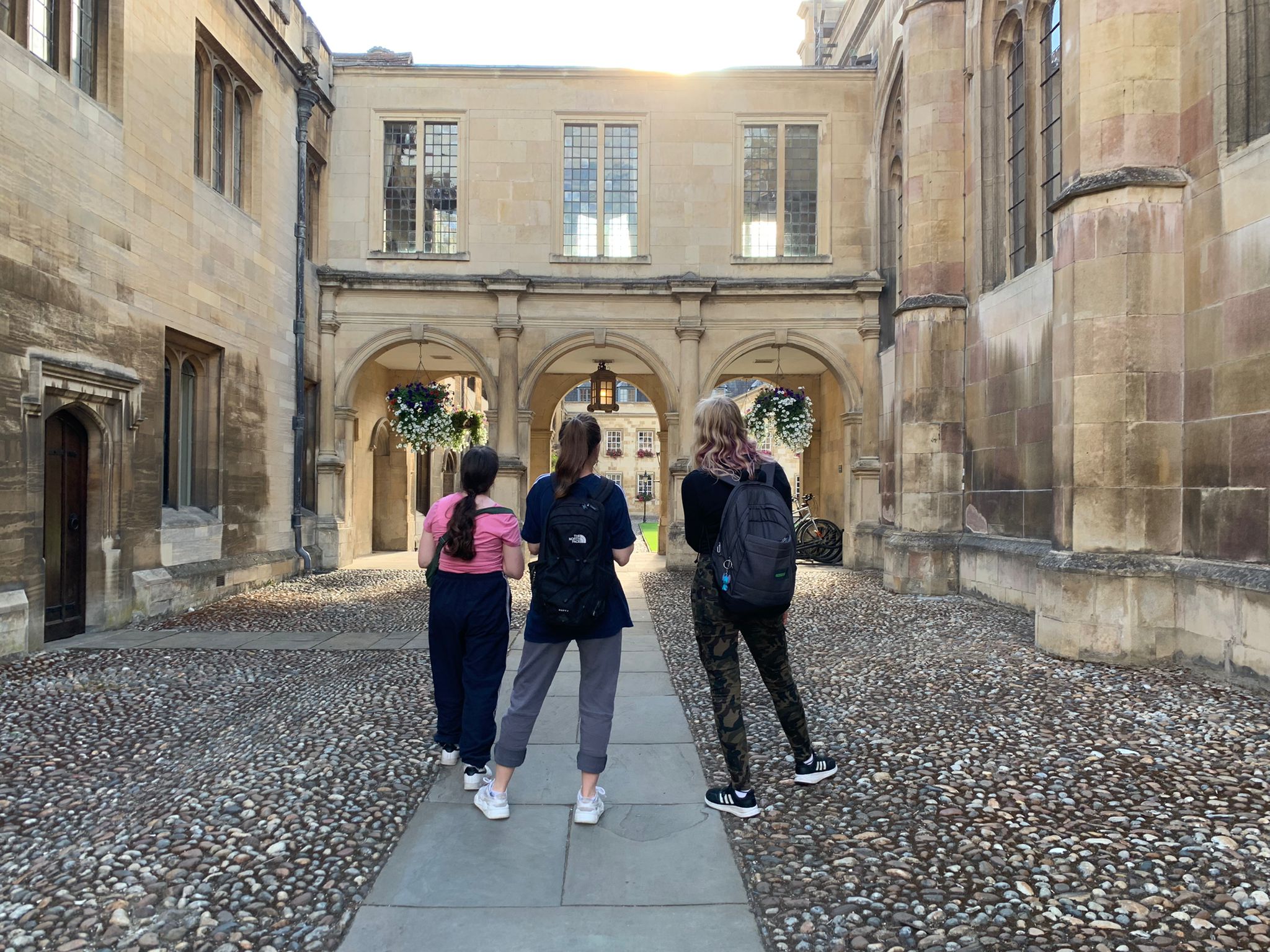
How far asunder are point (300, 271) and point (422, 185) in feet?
9.90

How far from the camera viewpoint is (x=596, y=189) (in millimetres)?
14531

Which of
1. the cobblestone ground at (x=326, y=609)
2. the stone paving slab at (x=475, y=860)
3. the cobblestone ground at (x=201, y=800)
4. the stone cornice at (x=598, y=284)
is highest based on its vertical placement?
the stone cornice at (x=598, y=284)

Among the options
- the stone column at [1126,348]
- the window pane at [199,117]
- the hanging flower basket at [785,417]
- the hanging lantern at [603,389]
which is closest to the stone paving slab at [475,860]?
the stone column at [1126,348]

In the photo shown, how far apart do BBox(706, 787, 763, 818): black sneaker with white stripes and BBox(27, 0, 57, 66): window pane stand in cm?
837

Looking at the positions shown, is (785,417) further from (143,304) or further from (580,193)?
(143,304)

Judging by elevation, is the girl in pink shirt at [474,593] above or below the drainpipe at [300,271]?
below

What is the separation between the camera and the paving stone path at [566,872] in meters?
2.48

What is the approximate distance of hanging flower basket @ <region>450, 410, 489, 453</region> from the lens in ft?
45.8

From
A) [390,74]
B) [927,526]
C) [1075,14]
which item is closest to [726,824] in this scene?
[1075,14]

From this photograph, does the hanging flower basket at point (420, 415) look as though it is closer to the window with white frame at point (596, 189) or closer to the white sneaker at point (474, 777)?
the window with white frame at point (596, 189)

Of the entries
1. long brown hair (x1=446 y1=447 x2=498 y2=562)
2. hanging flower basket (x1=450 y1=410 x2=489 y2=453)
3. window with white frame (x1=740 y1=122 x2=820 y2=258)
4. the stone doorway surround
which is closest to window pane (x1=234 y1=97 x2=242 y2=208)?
the stone doorway surround

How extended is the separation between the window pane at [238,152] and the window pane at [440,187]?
144 inches

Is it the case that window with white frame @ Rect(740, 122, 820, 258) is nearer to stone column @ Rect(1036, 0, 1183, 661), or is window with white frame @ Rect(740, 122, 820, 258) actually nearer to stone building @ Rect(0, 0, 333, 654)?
stone building @ Rect(0, 0, 333, 654)

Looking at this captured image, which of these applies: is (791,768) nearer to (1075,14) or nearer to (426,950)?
(426,950)
